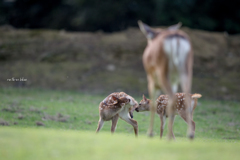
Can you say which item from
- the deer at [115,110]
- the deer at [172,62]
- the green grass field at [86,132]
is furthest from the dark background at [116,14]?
the deer at [172,62]

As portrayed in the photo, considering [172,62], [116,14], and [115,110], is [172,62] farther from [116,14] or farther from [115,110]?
[116,14]

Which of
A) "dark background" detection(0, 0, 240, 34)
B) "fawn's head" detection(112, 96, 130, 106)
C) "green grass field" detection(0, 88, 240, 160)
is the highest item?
"dark background" detection(0, 0, 240, 34)

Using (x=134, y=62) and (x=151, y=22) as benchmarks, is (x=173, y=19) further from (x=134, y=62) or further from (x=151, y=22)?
(x=134, y=62)

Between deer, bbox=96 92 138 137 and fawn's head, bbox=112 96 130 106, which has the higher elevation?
fawn's head, bbox=112 96 130 106

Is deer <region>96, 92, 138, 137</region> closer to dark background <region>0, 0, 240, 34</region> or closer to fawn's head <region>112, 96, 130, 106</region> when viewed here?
fawn's head <region>112, 96, 130, 106</region>

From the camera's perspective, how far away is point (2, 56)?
957 inches

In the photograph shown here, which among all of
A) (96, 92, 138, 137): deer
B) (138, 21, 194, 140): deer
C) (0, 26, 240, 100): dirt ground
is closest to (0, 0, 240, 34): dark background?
(0, 26, 240, 100): dirt ground

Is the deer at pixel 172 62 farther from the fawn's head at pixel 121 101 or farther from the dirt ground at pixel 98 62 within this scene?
the dirt ground at pixel 98 62

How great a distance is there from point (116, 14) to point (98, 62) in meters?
8.69

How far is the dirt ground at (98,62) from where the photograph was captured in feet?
71.2

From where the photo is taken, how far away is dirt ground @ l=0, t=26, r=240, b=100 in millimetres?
21688

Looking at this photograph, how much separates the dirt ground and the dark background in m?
4.27

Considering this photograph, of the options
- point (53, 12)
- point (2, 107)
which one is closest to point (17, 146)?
point (2, 107)

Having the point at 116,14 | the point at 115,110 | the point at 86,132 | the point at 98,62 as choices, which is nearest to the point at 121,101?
the point at 115,110
